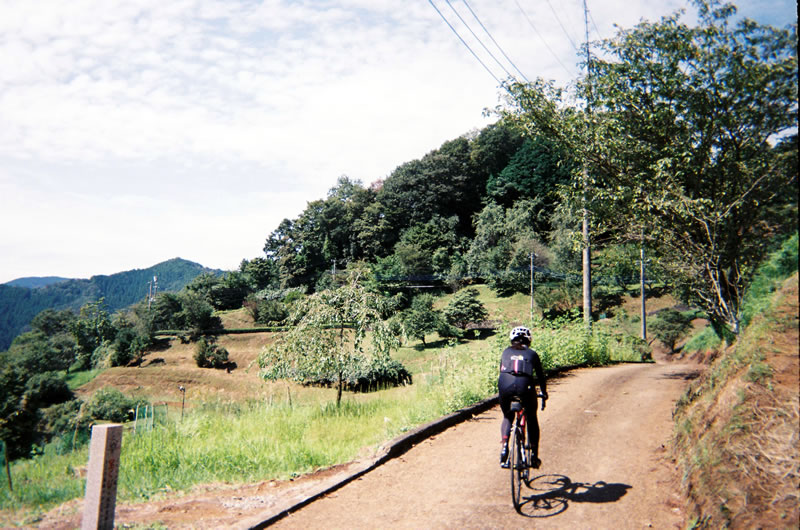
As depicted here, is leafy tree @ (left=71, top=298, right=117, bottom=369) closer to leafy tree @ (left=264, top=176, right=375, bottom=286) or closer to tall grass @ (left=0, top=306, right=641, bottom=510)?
leafy tree @ (left=264, top=176, right=375, bottom=286)

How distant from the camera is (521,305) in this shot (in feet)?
160

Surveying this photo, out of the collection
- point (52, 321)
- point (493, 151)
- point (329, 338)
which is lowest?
point (52, 321)

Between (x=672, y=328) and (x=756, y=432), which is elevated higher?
(x=756, y=432)

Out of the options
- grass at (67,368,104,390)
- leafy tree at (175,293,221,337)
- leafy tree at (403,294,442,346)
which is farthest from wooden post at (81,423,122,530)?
leafy tree at (175,293,221,337)

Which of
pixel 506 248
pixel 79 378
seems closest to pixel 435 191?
pixel 506 248

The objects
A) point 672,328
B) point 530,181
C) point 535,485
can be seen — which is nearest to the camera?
point 535,485

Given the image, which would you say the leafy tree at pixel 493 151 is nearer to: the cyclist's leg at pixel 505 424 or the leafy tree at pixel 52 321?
the leafy tree at pixel 52 321

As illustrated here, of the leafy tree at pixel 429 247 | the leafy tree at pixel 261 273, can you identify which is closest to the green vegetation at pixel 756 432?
the leafy tree at pixel 429 247

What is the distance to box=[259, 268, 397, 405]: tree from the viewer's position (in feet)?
33.4

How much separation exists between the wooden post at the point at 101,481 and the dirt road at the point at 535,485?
1475mm

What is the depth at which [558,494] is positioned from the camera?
16.2 feet

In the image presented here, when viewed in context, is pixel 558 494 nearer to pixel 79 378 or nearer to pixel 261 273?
pixel 79 378

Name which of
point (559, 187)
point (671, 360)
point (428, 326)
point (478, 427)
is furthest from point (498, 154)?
point (478, 427)

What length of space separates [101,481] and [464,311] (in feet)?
127
